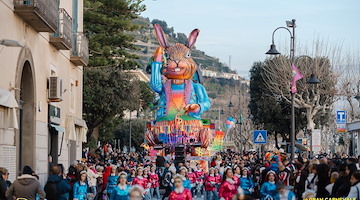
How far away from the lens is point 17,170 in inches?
942

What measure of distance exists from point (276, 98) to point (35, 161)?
40.3 meters

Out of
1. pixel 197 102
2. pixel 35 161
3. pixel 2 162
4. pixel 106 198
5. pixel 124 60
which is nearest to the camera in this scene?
pixel 2 162

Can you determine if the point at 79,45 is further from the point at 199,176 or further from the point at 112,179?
the point at 112,179

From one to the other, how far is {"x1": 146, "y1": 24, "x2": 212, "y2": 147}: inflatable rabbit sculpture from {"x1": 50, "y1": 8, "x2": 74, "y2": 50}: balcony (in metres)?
11.1

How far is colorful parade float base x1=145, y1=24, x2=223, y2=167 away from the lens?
40594mm

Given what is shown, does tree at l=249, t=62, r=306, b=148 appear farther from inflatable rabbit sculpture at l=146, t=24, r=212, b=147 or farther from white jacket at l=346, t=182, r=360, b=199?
white jacket at l=346, t=182, r=360, b=199

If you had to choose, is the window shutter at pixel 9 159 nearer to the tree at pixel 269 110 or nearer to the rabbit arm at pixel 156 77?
the rabbit arm at pixel 156 77

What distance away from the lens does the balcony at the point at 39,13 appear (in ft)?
73.7

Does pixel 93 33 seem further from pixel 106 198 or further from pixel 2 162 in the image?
pixel 2 162

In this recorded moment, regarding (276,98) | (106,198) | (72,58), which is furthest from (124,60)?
(106,198)

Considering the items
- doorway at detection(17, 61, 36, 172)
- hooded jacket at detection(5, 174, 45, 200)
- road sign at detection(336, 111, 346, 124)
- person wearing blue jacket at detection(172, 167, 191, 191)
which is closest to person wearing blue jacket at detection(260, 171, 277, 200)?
person wearing blue jacket at detection(172, 167, 191, 191)

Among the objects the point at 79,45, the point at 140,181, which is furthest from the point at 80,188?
the point at 79,45

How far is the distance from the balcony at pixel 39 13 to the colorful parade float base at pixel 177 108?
51.3ft

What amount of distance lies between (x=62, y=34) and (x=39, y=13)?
591 centimetres
